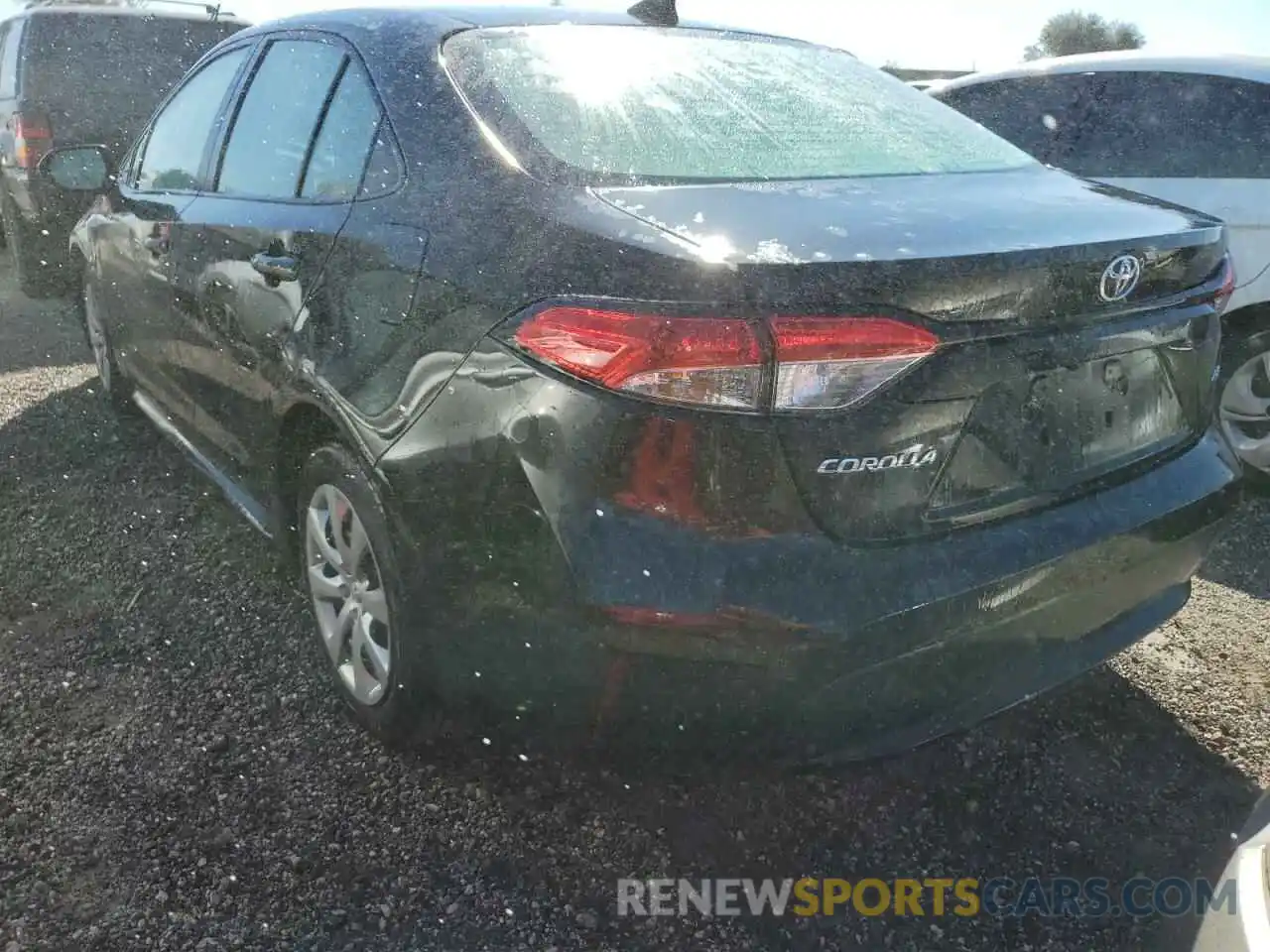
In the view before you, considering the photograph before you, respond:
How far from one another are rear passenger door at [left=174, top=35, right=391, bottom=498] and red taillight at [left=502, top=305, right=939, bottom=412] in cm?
102

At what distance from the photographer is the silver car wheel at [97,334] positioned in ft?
15.2

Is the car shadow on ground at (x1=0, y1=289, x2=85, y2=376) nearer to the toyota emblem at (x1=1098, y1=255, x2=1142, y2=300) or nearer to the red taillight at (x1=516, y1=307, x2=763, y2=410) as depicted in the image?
the red taillight at (x1=516, y1=307, x2=763, y2=410)

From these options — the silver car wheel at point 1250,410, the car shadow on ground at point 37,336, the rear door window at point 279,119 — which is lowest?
the car shadow on ground at point 37,336

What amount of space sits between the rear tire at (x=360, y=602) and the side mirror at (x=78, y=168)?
7.19ft

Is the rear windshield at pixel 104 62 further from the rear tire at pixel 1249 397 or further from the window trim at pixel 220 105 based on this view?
the rear tire at pixel 1249 397

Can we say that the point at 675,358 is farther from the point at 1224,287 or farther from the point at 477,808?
the point at 1224,287

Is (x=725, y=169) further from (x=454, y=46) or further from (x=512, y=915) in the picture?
(x=512, y=915)

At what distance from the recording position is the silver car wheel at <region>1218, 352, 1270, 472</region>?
416cm

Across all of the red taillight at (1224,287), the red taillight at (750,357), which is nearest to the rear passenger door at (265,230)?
the red taillight at (750,357)

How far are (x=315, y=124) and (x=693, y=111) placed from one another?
3.28 ft

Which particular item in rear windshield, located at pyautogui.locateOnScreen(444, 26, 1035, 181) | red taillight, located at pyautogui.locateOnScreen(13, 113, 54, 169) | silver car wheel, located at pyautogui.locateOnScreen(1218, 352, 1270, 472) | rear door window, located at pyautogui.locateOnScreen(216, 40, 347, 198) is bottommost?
red taillight, located at pyautogui.locateOnScreen(13, 113, 54, 169)

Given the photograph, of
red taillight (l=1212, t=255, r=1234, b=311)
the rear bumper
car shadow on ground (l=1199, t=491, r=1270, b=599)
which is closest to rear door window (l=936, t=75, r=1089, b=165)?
car shadow on ground (l=1199, t=491, r=1270, b=599)

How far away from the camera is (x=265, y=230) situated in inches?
110

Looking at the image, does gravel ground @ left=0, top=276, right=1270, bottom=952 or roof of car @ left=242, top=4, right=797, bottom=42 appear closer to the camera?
gravel ground @ left=0, top=276, right=1270, bottom=952
